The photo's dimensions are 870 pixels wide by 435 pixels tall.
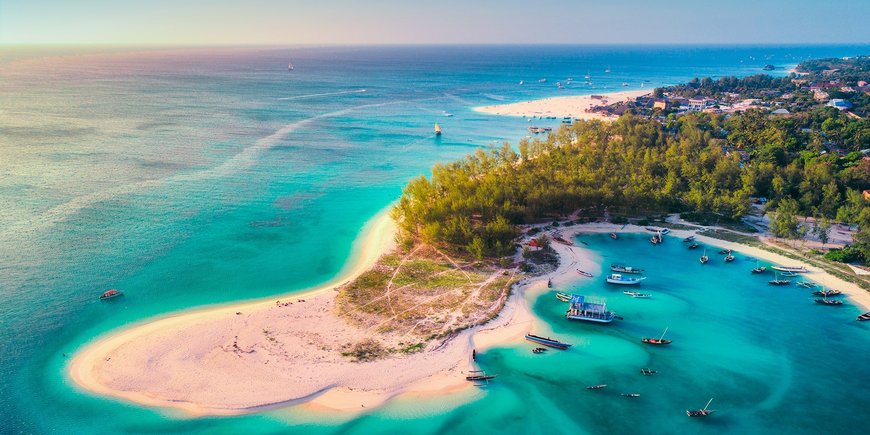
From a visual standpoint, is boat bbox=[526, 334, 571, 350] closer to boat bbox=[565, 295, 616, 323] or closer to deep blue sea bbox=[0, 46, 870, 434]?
deep blue sea bbox=[0, 46, 870, 434]

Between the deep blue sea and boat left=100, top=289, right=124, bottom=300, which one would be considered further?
boat left=100, top=289, right=124, bottom=300

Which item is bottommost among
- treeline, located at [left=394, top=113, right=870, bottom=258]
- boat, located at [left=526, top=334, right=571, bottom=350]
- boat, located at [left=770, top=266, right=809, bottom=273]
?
boat, located at [left=526, top=334, right=571, bottom=350]

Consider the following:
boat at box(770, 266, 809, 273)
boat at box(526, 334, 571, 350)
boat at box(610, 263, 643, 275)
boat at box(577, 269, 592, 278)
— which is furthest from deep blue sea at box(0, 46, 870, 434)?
boat at box(770, 266, 809, 273)

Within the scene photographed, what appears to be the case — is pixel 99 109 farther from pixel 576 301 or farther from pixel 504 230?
pixel 576 301

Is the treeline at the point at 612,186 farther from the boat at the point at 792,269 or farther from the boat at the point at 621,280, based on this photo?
the boat at the point at 792,269

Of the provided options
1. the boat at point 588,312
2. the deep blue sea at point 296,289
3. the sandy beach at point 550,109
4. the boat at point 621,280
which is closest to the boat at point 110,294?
the deep blue sea at point 296,289

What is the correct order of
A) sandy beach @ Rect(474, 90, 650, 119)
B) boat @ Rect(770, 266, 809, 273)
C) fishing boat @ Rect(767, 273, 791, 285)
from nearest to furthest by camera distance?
fishing boat @ Rect(767, 273, 791, 285), boat @ Rect(770, 266, 809, 273), sandy beach @ Rect(474, 90, 650, 119)

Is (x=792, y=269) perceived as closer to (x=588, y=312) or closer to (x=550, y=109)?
(x=588, y=312)
